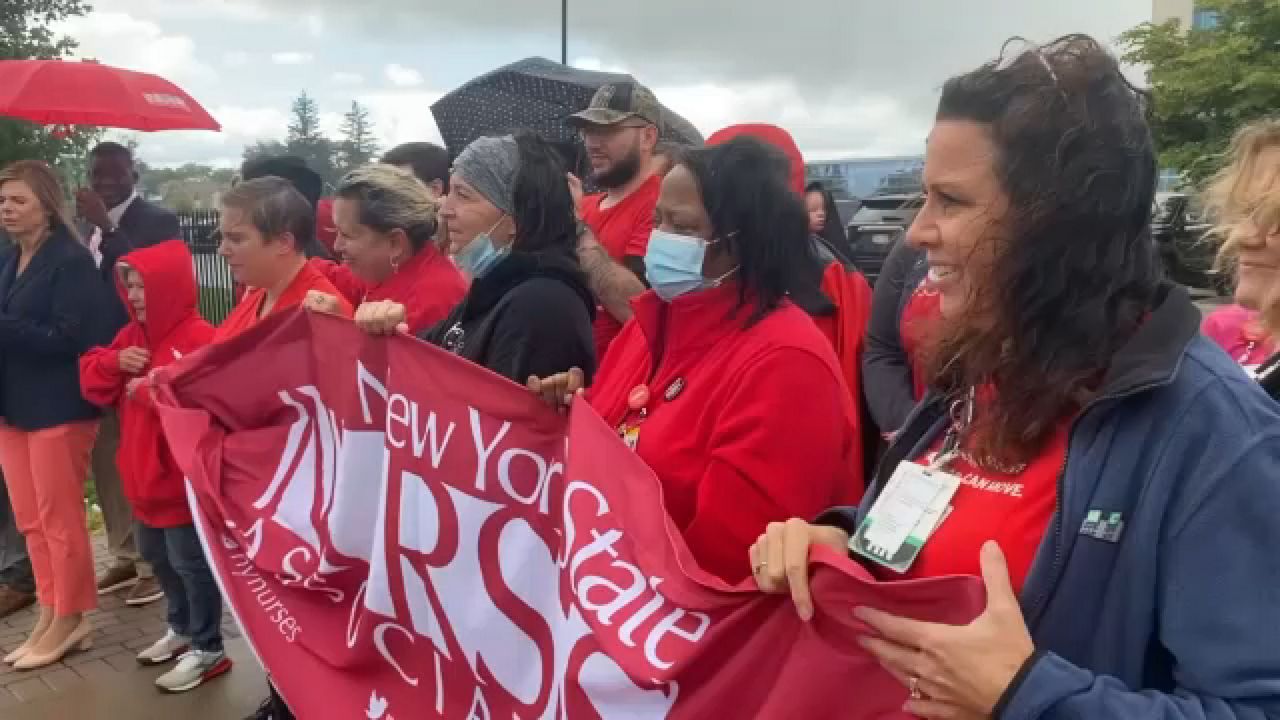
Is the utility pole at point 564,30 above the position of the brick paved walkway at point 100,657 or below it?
above

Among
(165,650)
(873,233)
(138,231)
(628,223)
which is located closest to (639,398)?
(628,223)

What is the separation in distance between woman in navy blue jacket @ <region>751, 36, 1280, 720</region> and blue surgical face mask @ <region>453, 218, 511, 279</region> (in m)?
1.94

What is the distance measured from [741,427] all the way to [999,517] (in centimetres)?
86

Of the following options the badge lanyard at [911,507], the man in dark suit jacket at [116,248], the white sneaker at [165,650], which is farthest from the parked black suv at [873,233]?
the badge lanyard at [911,507]

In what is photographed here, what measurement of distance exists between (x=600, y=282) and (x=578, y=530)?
1.53m

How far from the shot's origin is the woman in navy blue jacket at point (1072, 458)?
121cm

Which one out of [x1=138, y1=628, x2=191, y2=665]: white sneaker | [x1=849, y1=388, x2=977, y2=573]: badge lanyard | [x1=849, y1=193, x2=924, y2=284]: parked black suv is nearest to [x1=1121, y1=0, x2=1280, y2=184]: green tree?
[x1=849, y1=193, x2=924, y2=284]: parked black suv

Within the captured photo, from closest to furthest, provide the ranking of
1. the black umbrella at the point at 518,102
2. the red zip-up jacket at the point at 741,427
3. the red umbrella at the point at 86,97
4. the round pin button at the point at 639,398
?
1. the red zip-up jacket at the point at 741,427
2. the round pin button at the point at 639,398
3. the black umbrella at the point at 518,102
4. the red umbrella at the point at 86,97

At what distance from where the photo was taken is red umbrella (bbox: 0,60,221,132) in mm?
6480

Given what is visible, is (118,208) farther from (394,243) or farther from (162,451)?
(394,243)

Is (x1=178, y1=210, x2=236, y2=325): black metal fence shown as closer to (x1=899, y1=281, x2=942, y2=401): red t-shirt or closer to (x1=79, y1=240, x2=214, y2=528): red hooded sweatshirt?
(x1=79, y1=240, x2=214, y2=528): red hooded sweatshirt

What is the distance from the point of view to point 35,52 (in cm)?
1711

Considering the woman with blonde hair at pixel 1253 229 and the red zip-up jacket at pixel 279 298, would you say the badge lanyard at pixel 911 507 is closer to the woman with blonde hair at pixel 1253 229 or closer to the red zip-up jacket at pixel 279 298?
the woman with blonde hair at pixel 1253 229

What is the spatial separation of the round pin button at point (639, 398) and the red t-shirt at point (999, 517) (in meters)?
1.10
